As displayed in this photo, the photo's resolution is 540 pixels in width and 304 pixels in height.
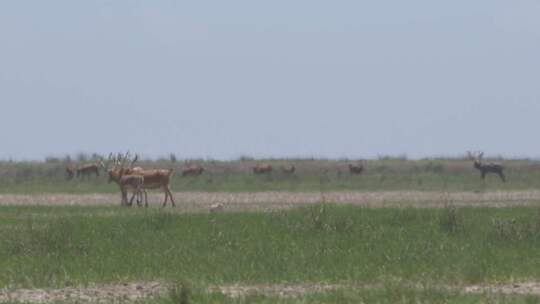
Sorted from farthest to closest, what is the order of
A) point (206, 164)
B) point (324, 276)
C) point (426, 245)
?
point (206, 164)
point (426, 245)
point (324, 276)

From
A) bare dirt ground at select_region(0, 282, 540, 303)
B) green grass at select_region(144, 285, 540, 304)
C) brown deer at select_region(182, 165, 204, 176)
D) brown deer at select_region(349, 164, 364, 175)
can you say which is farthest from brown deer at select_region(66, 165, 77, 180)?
green grass at select_region(144, 285, 540, 304)

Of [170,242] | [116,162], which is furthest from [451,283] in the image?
[116,162]

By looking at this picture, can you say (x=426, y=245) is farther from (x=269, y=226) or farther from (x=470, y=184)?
(x=470, y=184)

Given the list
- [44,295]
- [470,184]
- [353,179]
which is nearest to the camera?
[44,295]

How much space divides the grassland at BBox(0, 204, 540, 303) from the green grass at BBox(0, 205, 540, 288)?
2 cm

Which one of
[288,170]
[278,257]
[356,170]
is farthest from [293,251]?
[356,170]

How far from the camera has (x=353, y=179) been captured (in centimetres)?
6253

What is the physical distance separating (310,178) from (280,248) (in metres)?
40.9

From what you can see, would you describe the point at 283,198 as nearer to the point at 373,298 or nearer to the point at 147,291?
the point at 147,291

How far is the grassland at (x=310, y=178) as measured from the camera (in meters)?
54.8

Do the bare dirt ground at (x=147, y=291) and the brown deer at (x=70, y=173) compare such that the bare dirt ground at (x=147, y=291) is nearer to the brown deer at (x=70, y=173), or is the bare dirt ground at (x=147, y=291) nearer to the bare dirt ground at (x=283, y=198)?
the bare dirt ground at (x=283, y=198)

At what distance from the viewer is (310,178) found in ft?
206

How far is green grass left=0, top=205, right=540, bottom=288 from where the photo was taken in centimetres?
1886

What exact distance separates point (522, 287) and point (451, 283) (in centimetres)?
98
